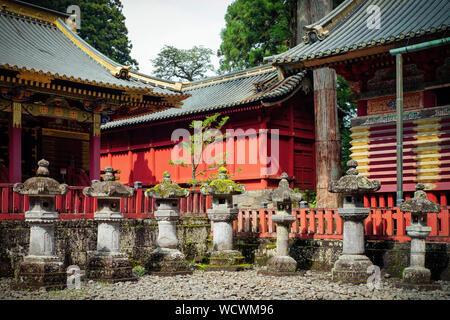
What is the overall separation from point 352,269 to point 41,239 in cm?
618

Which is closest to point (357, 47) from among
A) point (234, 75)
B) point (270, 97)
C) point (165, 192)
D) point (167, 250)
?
point (165, 192)

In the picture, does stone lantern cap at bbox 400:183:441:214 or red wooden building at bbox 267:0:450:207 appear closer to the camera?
stone lantern cap at bbox 400:183:441:214

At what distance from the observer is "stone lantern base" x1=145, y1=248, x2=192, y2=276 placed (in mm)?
12438

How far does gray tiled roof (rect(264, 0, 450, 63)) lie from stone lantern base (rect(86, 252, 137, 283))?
7.48 metres

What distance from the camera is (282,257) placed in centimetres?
1269

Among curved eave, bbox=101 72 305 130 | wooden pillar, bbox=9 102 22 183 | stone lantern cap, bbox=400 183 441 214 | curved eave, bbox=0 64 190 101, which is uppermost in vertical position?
curved eave, bbox=101 72 305 130

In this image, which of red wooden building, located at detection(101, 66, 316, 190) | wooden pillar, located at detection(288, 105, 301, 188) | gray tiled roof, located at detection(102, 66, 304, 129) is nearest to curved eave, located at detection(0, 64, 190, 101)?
red wooden building, located at detection(101, 66, 316, 190)

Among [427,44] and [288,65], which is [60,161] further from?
[427,44]

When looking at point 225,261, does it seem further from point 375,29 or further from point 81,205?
point 375,29

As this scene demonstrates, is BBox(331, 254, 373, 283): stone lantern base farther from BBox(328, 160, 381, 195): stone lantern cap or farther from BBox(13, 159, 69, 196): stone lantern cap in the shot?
BBox(13, 159, 69, 196): stone lantern cap

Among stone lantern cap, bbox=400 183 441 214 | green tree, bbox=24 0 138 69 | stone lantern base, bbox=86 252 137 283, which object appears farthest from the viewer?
green tree, bbox=24 0 138 69

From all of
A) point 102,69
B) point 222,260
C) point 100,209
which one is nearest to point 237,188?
point 222,260

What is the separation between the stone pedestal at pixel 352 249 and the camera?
438 inches

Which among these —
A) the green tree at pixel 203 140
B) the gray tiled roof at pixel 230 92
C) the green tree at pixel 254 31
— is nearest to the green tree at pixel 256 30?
the green tree at pixel 254 31
